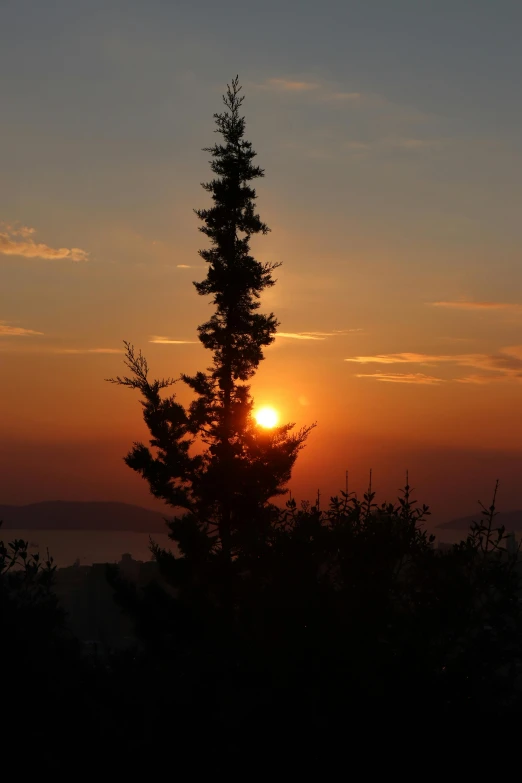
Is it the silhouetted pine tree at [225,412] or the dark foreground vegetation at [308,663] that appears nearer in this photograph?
the dark foreground vegetation at [308,663]

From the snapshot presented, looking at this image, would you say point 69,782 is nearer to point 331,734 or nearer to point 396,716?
point 331,734

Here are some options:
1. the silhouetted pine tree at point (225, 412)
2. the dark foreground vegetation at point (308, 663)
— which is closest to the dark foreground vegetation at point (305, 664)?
the dark foreground vegetation at point (308, 663)

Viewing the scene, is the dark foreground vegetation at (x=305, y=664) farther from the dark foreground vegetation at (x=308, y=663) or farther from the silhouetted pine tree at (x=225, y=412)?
the silhouetted pine tree at (x=225, y=412)

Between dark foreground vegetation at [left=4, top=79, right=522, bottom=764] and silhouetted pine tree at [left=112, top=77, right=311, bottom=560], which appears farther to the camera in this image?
silhouetted pine tree at [left=112, top=77, right=311, bottom=560]

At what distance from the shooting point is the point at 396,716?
28.0 ft

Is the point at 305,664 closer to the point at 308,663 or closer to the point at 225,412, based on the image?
the point at 308,663

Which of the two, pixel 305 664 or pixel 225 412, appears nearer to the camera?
pixel 305 664

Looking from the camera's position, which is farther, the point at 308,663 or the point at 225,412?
the point at 225,412

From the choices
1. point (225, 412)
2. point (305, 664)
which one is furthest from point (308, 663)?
point (225, 412)

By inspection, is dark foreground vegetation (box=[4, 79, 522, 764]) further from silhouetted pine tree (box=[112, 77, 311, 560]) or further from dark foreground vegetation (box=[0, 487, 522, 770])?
silhouetted pine tree (box=[112, 77, 311, 560])

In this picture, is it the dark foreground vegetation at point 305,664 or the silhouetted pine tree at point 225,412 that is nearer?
the dark foreground vegetation at point 305,664

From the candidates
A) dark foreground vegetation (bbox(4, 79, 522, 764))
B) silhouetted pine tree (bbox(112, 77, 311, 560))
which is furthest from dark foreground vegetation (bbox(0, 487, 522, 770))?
silhouetted pine tree (bbox(112, 77, 311, 560))

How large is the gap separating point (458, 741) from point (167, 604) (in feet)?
94.7

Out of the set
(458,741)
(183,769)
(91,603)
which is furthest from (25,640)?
(91,603)
